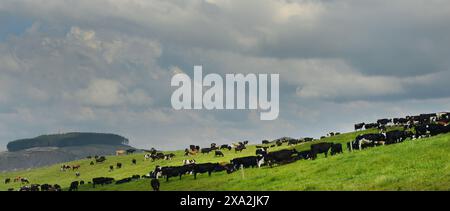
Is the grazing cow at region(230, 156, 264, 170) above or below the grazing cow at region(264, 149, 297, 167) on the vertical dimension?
below

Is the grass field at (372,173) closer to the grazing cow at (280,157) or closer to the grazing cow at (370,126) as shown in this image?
the grazing cow at (280,157)

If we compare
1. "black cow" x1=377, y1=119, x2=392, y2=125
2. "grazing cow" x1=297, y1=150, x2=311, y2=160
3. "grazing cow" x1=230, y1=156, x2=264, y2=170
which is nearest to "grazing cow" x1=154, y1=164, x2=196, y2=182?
"grazing cow" x1=230, y1=156, x2=264, y2=170

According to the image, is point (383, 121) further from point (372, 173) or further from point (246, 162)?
point (372, 173)

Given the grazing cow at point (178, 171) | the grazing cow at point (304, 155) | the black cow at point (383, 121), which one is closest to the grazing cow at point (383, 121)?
the black cow at point (383, 121)

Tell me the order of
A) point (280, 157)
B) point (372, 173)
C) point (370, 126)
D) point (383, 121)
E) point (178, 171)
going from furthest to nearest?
point (370, 126) < point (383, 121) < point (178, 171) < point (280, 157) < point (372, 173)

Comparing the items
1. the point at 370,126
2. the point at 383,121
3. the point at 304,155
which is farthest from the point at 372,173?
the point at 370,126

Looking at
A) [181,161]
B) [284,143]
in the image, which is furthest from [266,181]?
[284,143]

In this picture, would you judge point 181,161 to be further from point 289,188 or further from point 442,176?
point 442,176

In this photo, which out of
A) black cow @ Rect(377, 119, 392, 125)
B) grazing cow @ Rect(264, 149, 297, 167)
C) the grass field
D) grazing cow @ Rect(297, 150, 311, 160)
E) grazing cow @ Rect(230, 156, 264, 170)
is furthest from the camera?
black cow @ Rect(377, 119, 392, 125)

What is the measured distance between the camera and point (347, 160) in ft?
144

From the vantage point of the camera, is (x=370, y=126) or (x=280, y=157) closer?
(x=280, y=157)

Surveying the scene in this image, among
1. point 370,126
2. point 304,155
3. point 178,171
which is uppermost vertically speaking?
point 370,126

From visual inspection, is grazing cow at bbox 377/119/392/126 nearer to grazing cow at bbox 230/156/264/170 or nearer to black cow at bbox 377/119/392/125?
black cow at bbox 377/119/392/125
